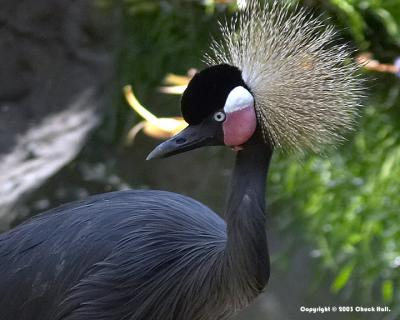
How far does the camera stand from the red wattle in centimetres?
172

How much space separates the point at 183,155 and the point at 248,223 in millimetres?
1682

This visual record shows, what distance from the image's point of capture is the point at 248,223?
1.73m

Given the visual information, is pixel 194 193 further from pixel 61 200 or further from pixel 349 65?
pixel 349 65

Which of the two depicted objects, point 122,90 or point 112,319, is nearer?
point 112,319

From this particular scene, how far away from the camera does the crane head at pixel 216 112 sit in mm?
1699

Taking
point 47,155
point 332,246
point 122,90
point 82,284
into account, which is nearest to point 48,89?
point 122,90

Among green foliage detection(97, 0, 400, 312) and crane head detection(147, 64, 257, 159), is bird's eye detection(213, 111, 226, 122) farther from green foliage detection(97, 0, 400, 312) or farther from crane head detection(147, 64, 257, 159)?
green foliage detection(97, 0, 400, 312)

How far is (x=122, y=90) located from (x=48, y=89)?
1.05ft

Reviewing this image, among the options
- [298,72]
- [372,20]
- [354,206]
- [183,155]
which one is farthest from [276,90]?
[372,20]

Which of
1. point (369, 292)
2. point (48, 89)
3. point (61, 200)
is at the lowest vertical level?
point (369, 292)

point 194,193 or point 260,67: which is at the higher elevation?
point 260,67

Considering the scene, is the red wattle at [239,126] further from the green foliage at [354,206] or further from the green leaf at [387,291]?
the green leaf at [387,291]

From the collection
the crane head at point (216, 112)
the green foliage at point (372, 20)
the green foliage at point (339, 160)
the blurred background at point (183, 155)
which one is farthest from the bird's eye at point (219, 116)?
the green foliage at point (372, 20)

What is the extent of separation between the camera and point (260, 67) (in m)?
Answer: 1.80
